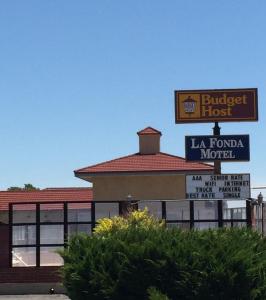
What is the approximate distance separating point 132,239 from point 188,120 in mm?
12702

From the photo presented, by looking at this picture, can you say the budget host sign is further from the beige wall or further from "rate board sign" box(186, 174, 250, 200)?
the beige wall

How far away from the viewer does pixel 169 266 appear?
12.6 metres

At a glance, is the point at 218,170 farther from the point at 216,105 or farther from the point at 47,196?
the point at 47,196

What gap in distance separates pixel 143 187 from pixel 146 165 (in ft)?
3.65

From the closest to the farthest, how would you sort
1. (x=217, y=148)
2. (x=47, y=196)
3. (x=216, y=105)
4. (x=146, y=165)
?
(x=217, y=148)
(x=216, y=105)
(x=146, y=165)
(x=47, y=196)

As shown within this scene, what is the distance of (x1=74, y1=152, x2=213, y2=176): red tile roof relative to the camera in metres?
36.5

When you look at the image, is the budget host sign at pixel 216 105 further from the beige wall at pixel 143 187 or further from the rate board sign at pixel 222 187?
the beige wall at pixel 143 187

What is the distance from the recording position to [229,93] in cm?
2570

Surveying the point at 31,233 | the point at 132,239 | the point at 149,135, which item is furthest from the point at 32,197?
the point at 132,239

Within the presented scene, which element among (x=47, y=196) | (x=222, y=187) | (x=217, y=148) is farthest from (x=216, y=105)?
(x=47, y=196)

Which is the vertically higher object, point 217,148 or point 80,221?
point 217,148

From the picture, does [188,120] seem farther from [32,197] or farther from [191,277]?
[32,197]

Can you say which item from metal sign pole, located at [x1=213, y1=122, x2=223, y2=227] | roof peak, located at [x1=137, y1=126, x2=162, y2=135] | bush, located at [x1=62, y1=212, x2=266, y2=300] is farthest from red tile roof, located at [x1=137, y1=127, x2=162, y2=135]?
bush, located at [x1=62, y1=212, x2=266, y2=300]

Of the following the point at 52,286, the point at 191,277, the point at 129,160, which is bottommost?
the point at 52,286
